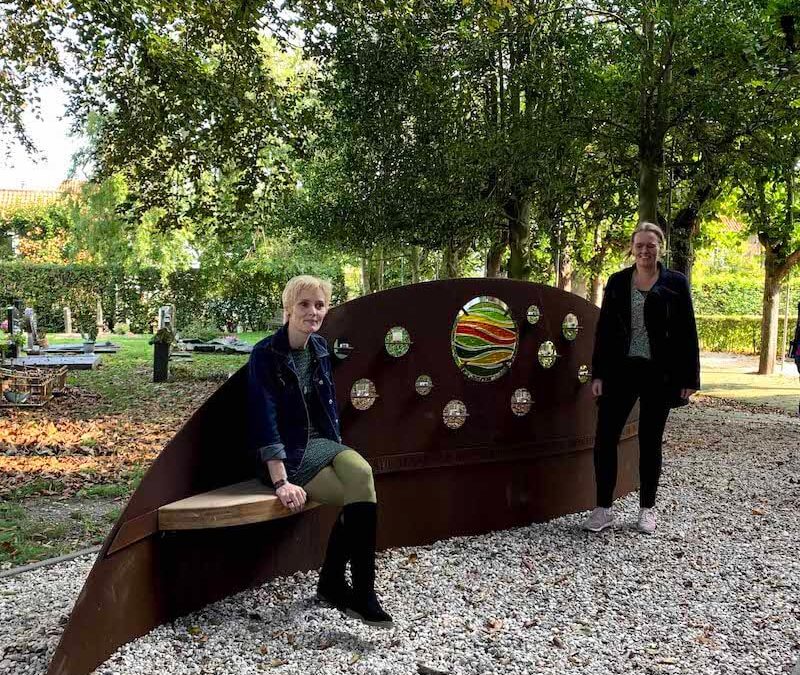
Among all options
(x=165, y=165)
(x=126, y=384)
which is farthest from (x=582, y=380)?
(x=126, y=384)

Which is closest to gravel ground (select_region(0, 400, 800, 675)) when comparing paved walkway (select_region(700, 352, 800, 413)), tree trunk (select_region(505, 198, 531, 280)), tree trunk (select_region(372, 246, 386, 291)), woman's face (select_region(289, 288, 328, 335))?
woman's face (select_region(289, 288, 328, 335))

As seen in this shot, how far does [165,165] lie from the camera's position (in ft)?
29.7

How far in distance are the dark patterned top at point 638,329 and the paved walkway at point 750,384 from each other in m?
8.81

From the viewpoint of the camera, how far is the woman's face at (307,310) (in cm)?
330

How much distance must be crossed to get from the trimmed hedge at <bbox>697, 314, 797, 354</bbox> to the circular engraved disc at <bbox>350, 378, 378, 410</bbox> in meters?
24.7

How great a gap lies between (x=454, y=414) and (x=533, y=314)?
91 centimetres

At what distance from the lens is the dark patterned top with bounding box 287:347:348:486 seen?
324 centimetres

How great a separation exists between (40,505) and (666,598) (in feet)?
14.4

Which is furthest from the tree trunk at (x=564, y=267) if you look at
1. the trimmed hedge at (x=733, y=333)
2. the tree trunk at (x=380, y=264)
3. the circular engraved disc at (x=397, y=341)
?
the circular engraved disc at (x=397, y=341)

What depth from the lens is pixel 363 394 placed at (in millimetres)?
4199

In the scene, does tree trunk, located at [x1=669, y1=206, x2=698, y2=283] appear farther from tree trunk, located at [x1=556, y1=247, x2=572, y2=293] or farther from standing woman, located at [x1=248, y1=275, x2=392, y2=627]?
standing woman, located at [x1=248, y1=275, x2=392, y2=627]

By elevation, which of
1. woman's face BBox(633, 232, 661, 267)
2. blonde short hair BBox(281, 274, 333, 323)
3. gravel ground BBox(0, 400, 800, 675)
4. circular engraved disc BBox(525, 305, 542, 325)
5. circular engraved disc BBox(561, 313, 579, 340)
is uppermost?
woman's face BBox(633, 232, 661, 267)

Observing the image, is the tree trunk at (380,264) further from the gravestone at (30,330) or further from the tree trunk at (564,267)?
the gravestone at (30,330)

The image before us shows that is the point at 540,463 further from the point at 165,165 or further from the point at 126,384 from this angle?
the point at 126,384
